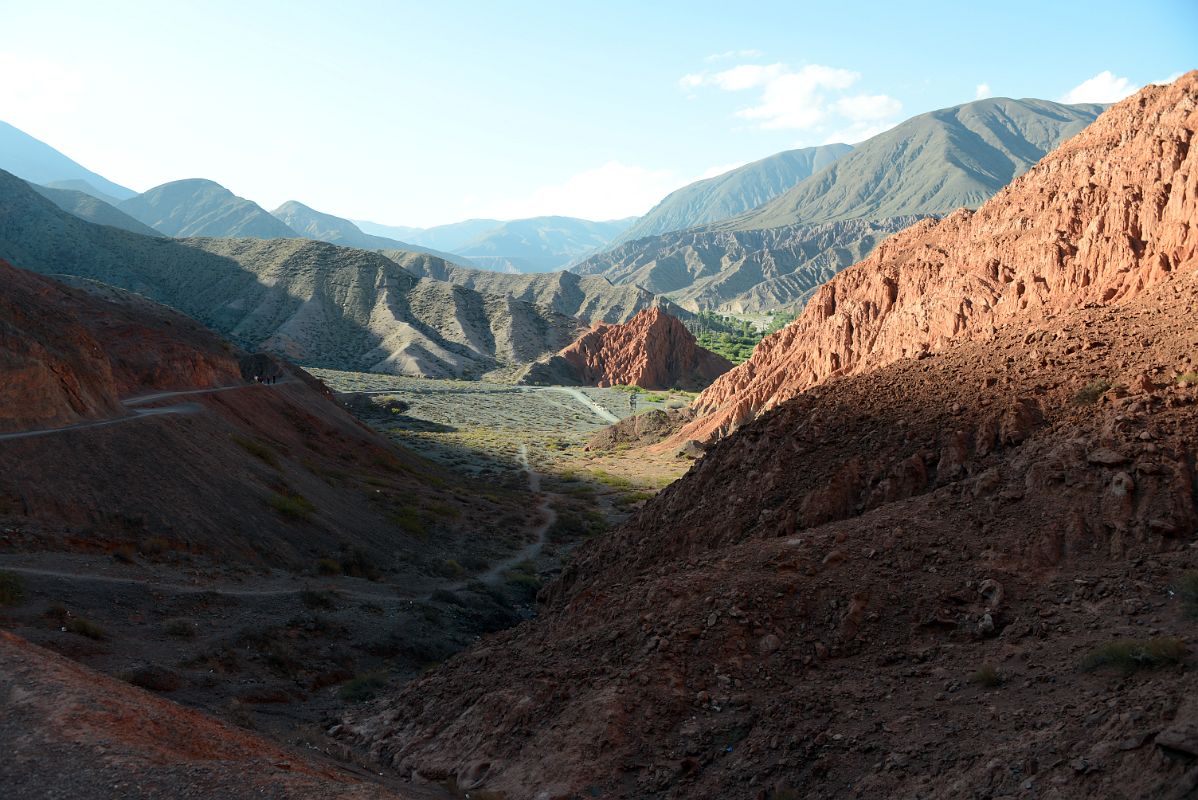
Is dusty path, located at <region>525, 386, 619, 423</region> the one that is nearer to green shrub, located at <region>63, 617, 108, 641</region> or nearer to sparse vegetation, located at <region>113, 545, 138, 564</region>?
sparse vegetation, located at <region>113, 545, 138, 564</region>

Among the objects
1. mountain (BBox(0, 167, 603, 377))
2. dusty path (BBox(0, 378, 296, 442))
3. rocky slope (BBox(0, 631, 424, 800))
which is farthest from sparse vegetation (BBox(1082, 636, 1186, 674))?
mountain (BBox(0, 167, 603, 377))

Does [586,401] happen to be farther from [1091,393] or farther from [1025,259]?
[1091,393]

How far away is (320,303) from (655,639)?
420 feet

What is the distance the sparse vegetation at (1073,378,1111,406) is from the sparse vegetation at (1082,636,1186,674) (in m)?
7.22

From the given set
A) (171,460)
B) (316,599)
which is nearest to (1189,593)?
(316,599)

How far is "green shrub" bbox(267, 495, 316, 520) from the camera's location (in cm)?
2728

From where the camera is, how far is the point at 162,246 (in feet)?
472

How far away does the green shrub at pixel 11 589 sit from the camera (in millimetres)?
15984

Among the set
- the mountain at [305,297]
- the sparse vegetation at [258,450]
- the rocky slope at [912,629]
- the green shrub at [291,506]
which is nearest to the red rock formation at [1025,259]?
the rocky slope at [912,629]

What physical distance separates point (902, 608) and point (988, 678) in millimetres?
2490

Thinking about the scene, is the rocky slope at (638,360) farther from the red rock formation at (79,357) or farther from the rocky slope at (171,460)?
the red rock formation at (79,357)

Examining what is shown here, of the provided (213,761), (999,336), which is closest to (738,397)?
(999,336)

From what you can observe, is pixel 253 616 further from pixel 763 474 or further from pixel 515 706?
pixel 763 474

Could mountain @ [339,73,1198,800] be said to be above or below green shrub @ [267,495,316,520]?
above
